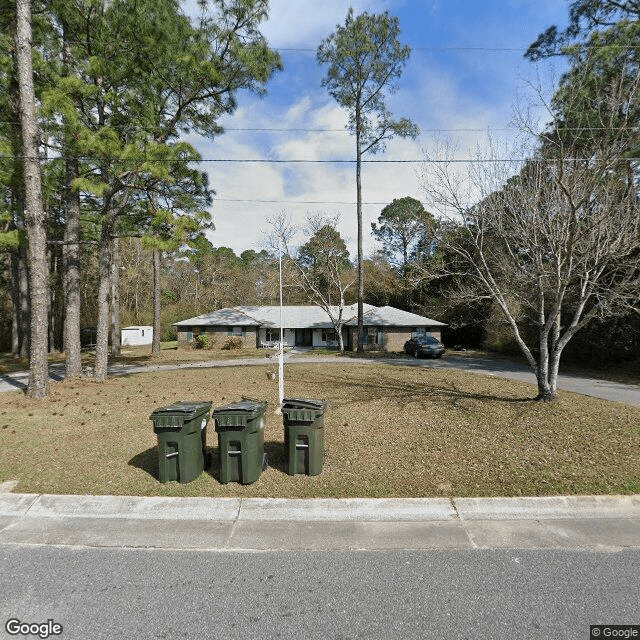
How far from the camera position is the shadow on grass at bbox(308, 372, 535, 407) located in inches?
364

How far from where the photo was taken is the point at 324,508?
14.4 feet

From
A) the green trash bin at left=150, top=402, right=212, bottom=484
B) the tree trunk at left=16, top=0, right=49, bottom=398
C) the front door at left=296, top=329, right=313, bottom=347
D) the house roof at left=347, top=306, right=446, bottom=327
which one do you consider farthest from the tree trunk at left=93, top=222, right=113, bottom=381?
the front door at left=296, top=329, right=313, bottom=347

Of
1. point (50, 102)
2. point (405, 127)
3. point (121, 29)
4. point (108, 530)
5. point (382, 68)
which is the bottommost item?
point (108, 530)

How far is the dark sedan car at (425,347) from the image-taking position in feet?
79.5

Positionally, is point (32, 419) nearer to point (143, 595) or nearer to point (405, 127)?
point (143, 595)

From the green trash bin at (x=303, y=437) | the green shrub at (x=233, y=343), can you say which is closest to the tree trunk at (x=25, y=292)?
the green shrub at (x=233, y=343)

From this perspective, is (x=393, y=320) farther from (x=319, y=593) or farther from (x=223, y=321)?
(x=319, y=593)

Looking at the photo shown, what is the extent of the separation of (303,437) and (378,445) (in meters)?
1.75

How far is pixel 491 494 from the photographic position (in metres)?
4.66

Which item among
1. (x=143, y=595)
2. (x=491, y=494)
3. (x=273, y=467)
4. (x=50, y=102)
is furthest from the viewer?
(x=50, y=102)

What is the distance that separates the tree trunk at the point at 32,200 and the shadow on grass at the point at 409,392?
308 inches

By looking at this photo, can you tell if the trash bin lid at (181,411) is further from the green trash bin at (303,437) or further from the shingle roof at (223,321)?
the shingle roof at (223,321)

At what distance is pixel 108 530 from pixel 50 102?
9741mm

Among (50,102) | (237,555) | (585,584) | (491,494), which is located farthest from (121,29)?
(585,584)
